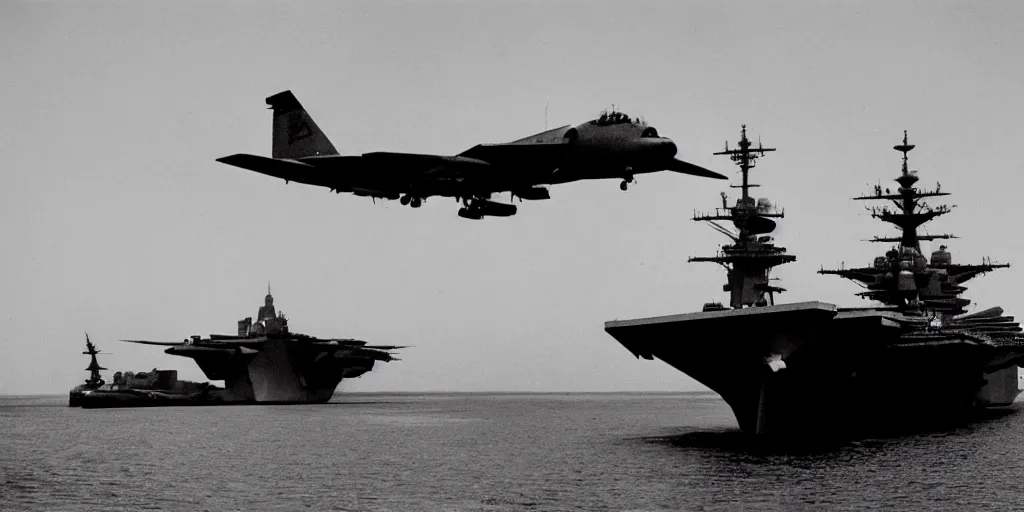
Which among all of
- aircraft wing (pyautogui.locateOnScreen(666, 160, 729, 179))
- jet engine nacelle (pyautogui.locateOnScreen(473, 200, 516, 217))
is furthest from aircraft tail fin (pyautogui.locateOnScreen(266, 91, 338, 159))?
aircraft wing (pyautogui.locateOnScreen(666, 160, 729, 179))

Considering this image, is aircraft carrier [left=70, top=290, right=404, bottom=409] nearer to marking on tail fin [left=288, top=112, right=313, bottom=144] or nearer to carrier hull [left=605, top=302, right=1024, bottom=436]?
marking on tail fin [left=288, top=112, right=313, bottom=144]

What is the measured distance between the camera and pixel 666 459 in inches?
977

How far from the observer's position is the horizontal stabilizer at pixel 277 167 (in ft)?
81.3

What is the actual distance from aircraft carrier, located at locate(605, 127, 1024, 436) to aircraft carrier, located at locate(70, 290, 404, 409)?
90.1 feet

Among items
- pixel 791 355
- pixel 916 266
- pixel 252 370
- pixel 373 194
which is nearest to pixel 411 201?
pixel 373 194

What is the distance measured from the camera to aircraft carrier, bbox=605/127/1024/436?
2388cm

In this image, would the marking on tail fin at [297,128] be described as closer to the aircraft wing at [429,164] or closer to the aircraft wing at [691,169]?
the aircraft wing at [429,164]

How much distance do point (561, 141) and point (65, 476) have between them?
44.5 ft

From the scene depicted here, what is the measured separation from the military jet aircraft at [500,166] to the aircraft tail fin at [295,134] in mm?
2954

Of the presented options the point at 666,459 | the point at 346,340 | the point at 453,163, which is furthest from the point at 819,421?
the point at 346,340

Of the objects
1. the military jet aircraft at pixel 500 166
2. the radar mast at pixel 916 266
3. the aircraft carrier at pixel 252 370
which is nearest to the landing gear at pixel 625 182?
the military jet aircraft at pixel 500 166

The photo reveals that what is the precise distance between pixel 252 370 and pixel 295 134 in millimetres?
38473

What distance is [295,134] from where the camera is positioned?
29719mm

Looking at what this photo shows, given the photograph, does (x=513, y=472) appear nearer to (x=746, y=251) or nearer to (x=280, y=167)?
(x=280, y=167)
